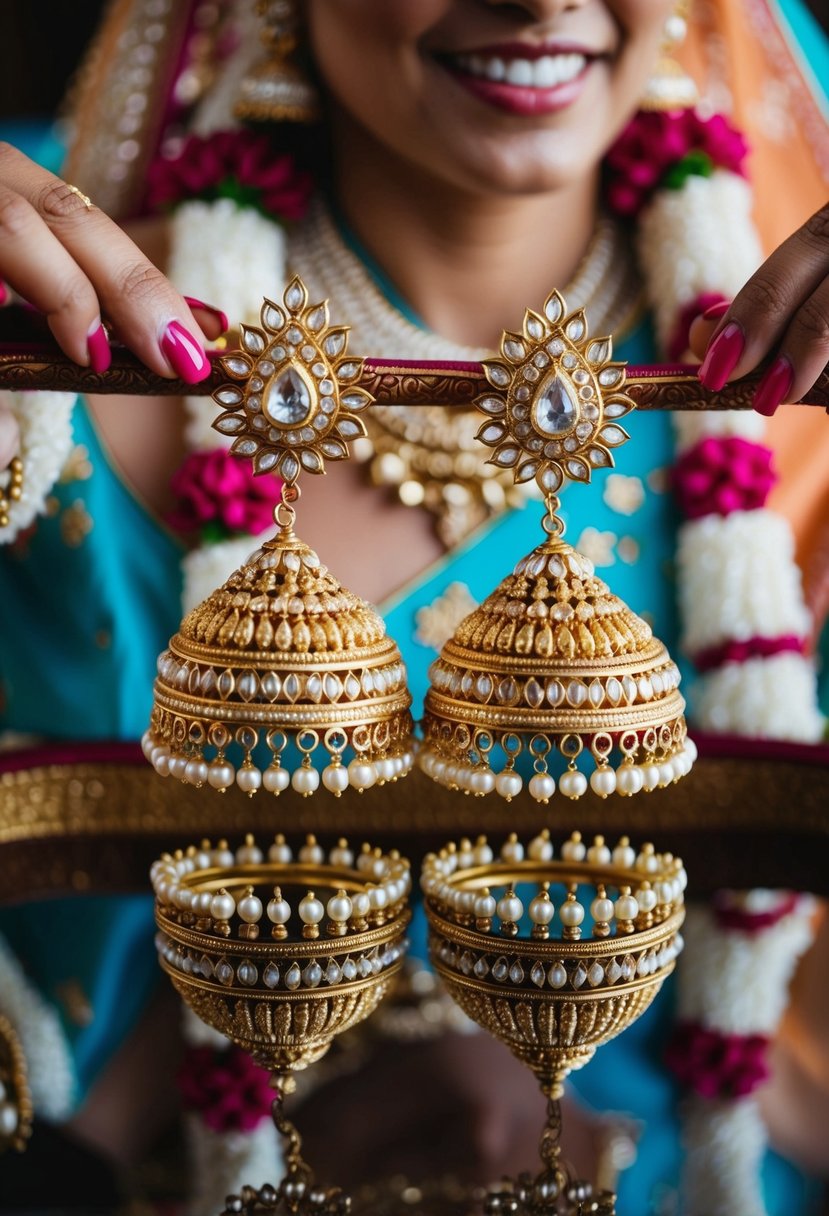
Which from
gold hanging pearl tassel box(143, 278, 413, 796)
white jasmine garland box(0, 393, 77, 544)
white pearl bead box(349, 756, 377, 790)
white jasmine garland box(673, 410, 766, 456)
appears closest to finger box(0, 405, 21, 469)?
white jasmine garland box(0, 393, 77, 544)

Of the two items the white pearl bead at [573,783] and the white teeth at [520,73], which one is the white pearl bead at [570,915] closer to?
the white pearl bead at [573,783]

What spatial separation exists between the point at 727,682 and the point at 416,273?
0.43 m

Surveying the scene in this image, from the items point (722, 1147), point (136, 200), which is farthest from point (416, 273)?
point (722, 1147)

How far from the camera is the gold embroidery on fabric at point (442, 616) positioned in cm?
109

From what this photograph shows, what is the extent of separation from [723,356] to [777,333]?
0.10 feet

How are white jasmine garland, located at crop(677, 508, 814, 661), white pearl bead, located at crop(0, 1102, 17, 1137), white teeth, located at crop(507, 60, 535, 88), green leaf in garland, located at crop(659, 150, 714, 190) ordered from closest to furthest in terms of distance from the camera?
1. white pearl bead, located at crop(0, 1102, 17, 1137)
2. white teeth, located at crop(507, 60, 535, 88)
3. white jasmine garland, located at crop(677, 508, 814, 661)
4. green leaf in garland, located at crop(659, 150, 714, 190)

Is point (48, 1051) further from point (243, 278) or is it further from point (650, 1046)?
point (243, 278)

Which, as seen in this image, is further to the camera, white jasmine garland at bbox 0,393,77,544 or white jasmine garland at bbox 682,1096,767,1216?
white jasmine garland at bbox 0,393,77,544

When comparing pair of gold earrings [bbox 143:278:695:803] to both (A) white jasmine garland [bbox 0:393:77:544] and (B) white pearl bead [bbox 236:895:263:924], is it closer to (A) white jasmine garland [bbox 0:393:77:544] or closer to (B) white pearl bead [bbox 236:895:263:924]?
(B) white pearl bead [bbox 236:895:263:924]

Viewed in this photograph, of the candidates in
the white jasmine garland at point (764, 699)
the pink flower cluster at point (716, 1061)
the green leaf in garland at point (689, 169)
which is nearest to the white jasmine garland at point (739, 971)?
the pink flower cluster at point (716, 1061)

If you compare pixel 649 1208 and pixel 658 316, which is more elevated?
pixel 658 316

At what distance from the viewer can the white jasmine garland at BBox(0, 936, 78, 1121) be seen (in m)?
0.75

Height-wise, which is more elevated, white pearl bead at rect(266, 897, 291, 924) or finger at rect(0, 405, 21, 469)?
finger at rect(0, 405, 21, 469)

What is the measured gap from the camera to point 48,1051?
81 centimetres
